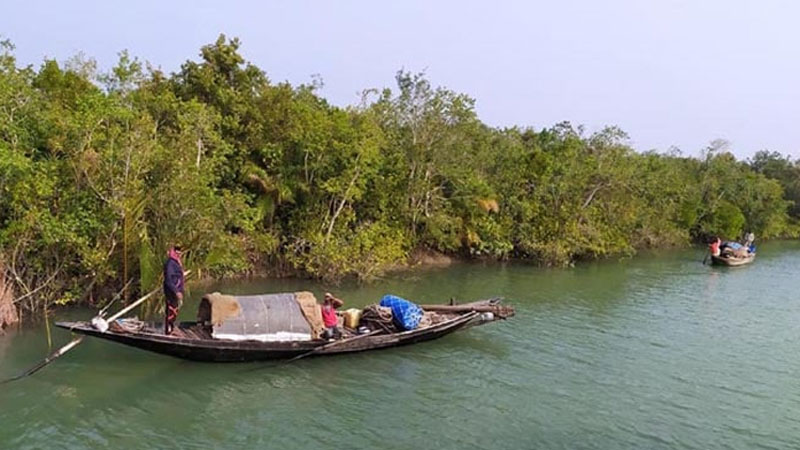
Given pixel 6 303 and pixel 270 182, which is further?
pixel 270 182

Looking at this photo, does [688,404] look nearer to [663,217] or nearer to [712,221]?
[663,217]

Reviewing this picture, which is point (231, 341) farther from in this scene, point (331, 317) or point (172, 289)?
point (331, 317)

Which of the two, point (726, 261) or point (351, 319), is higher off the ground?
point (726, 261)

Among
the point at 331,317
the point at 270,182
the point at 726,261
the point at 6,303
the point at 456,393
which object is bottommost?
the point at 456,393

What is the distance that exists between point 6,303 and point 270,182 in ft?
29.5

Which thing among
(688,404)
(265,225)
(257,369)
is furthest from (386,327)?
(265,225)

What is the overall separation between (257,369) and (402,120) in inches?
606

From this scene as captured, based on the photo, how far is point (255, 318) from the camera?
1177 centimetres

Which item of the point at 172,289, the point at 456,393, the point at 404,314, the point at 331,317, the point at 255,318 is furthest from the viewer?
the point at 404,314

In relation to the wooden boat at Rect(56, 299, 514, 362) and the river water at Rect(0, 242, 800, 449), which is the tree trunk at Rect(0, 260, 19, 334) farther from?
the wooden boat at Rect(56, 299, 514, 362)

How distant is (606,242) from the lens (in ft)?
94.4

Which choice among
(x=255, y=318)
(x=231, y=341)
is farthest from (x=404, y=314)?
(x=231, y=341)

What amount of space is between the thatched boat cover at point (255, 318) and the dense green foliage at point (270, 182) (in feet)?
10.4

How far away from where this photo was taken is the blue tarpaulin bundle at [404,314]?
13086 mm
